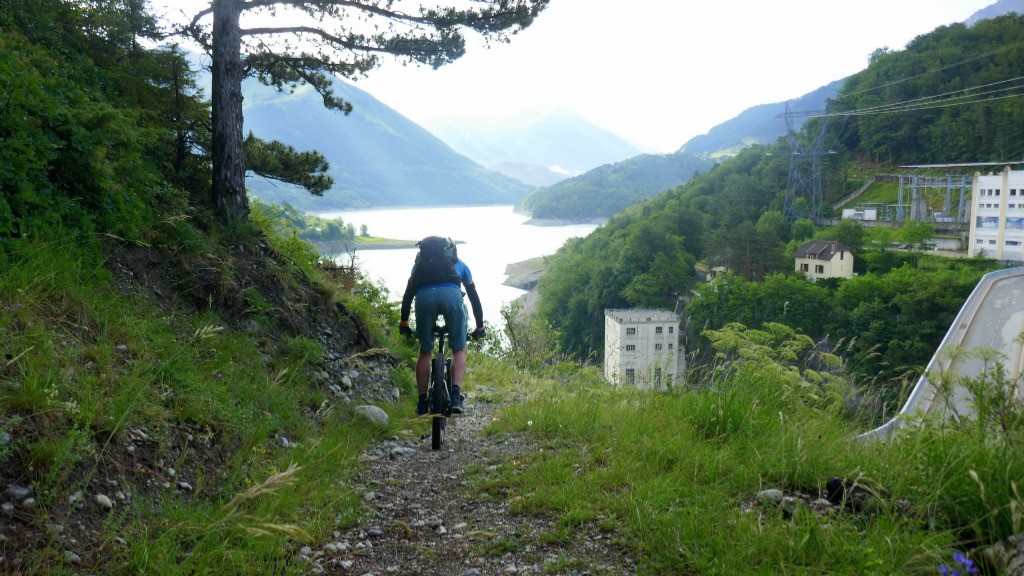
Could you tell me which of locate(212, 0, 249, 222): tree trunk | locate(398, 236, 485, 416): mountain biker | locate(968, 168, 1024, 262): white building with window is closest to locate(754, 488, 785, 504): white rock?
locate(398, 236, 485, 416): mountain biker

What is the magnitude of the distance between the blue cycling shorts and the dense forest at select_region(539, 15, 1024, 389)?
30754 millimetres

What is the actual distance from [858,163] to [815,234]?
32.6m

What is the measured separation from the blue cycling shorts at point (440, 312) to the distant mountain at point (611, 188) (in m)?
118

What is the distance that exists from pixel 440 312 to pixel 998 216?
60192 millimetres

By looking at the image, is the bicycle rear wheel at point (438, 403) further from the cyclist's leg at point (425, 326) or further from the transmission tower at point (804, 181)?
the transmission tower at point (804, 181)

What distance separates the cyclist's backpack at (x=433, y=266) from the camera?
546 cm

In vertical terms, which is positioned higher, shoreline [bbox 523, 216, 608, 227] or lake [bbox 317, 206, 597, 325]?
shoreline [bbox 523, 216, 608, 227]

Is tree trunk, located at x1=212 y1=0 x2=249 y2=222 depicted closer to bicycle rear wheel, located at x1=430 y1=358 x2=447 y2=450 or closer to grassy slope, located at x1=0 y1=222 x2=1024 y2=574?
grassy slope, located at x1=0 y1=222 x2=1024 y2=574

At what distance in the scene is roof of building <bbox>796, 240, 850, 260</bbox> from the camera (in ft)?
181

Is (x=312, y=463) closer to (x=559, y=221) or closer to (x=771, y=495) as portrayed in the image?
(x=771, y=495)

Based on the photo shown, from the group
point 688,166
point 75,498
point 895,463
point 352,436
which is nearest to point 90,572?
point 75,498

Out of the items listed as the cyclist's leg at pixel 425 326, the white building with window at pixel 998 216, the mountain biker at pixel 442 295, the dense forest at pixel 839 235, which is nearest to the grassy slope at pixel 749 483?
the mountain biker at pixel 442 295

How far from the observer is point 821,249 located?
56406 millimetres

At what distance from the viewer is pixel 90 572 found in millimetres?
2336
